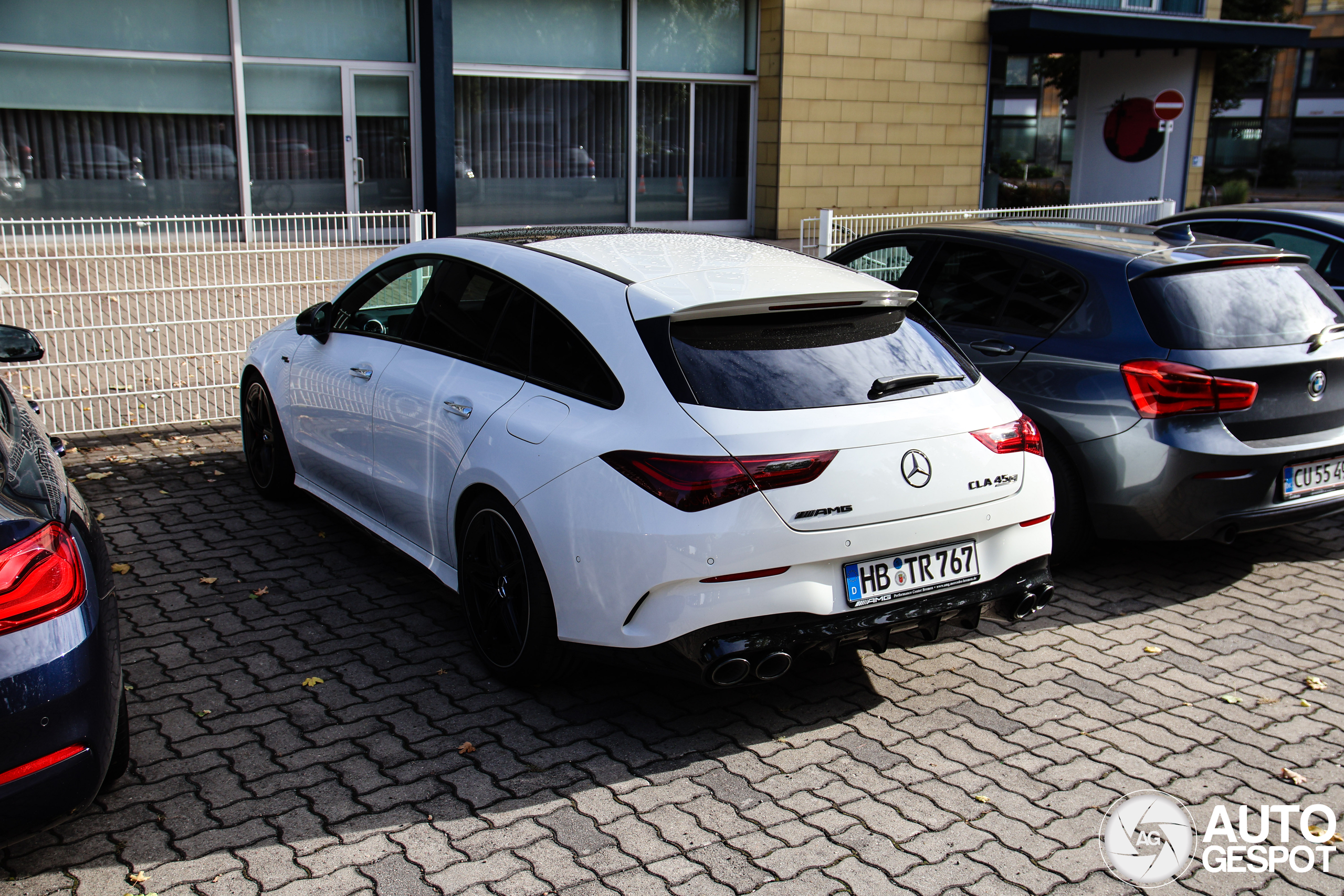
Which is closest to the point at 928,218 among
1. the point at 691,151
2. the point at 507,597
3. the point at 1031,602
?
the point at 691,151

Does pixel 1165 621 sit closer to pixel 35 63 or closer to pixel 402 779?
pixel 402 779

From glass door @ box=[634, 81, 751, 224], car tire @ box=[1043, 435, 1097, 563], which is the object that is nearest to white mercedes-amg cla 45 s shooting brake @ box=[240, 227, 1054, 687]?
car tire @ box=[1043, 435, 1097, 563]

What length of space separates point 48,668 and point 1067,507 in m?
4.39

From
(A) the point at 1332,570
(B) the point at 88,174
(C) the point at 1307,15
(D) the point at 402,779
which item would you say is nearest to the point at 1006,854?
(D) the point at 402,779

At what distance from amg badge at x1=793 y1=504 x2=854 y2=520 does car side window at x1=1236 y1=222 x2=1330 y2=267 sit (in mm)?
5137

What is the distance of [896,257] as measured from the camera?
6703mm

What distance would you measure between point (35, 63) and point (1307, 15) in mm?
59286

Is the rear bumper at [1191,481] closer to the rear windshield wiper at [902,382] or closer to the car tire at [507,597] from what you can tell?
the rear windshield wiper at [902,382]

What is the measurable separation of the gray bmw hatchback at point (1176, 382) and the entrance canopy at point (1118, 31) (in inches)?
495

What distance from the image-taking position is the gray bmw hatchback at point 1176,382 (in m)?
5.18

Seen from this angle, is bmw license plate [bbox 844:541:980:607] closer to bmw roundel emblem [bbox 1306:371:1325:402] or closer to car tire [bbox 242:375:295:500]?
bmw roundel emblem [bbox 1306:371:1325:402]

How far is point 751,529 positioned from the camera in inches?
140

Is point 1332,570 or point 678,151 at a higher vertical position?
point 678,151

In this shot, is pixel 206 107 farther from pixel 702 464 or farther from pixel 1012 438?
pixel 1012 438
